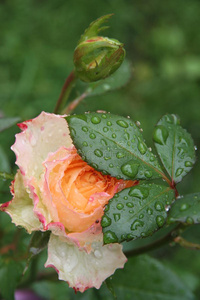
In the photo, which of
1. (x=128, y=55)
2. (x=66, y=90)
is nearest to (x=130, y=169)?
(x=66, y=90)

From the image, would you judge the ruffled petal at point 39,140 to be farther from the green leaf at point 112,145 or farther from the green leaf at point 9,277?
the green leaf at point 9,277

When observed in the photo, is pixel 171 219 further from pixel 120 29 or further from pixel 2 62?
pixel 120 29

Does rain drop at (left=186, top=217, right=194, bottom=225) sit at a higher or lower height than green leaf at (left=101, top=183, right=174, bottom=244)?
higher

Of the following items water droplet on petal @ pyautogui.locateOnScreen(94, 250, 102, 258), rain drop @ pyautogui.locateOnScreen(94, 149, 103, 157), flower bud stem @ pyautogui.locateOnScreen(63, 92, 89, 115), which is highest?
rain drop @ pyautogui.locateOnScreen(94, 149, 103, 157)

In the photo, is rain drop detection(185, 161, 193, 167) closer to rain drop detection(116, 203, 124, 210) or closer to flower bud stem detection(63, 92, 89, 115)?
rain drop detection(116, 203, 124, 210)

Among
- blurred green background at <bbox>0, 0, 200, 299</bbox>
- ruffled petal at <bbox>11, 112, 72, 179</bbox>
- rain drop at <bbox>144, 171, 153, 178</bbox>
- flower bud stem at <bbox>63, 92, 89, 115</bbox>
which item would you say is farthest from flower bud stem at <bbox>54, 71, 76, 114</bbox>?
blurred green background at <bbox>0, 0, 200, 299</bbox>

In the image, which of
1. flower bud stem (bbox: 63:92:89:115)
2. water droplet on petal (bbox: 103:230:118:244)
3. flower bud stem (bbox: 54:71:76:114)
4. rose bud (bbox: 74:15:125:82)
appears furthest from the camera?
flower bud stem (bbox: 63:92:89:115)

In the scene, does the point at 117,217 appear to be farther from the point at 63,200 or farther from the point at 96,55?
the point at 96,55
